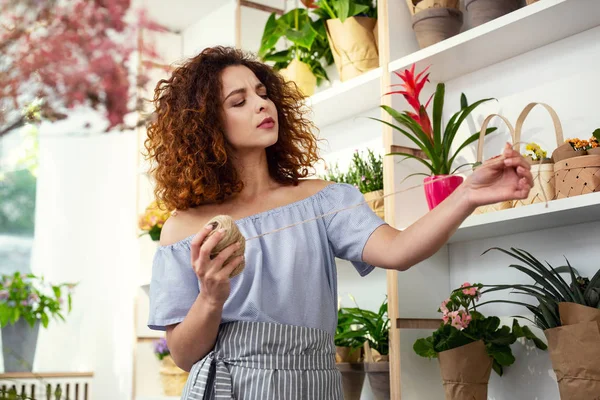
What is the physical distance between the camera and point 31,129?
2.83 m

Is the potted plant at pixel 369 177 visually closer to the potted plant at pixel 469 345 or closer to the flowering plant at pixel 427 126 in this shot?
the flowering plant at pixel 427 126

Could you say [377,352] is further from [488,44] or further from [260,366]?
[488,44]

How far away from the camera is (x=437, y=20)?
210cm

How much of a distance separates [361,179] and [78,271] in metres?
1.91

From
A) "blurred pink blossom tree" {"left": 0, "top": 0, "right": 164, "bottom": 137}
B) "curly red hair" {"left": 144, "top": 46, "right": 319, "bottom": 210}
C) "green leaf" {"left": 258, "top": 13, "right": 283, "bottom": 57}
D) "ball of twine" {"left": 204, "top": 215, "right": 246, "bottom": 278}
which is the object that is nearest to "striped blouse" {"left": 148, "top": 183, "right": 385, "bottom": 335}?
"curly red hair" {"left": 144, "top": 46, "right": 319, "bottom": 210}

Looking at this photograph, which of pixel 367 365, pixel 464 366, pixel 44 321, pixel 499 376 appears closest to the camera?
pixel 464 366

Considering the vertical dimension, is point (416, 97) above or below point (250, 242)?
above

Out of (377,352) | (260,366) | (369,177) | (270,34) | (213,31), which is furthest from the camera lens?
(213,31)

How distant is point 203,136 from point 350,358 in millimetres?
999

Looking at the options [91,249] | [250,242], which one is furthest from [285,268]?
[91,249]

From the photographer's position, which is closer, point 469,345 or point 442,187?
point 469,345

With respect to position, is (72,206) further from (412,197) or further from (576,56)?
(576,56)

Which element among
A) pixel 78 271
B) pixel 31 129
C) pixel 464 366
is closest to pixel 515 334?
pixel 464 366

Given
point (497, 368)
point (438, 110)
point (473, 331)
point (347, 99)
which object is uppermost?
point (347, 99)
